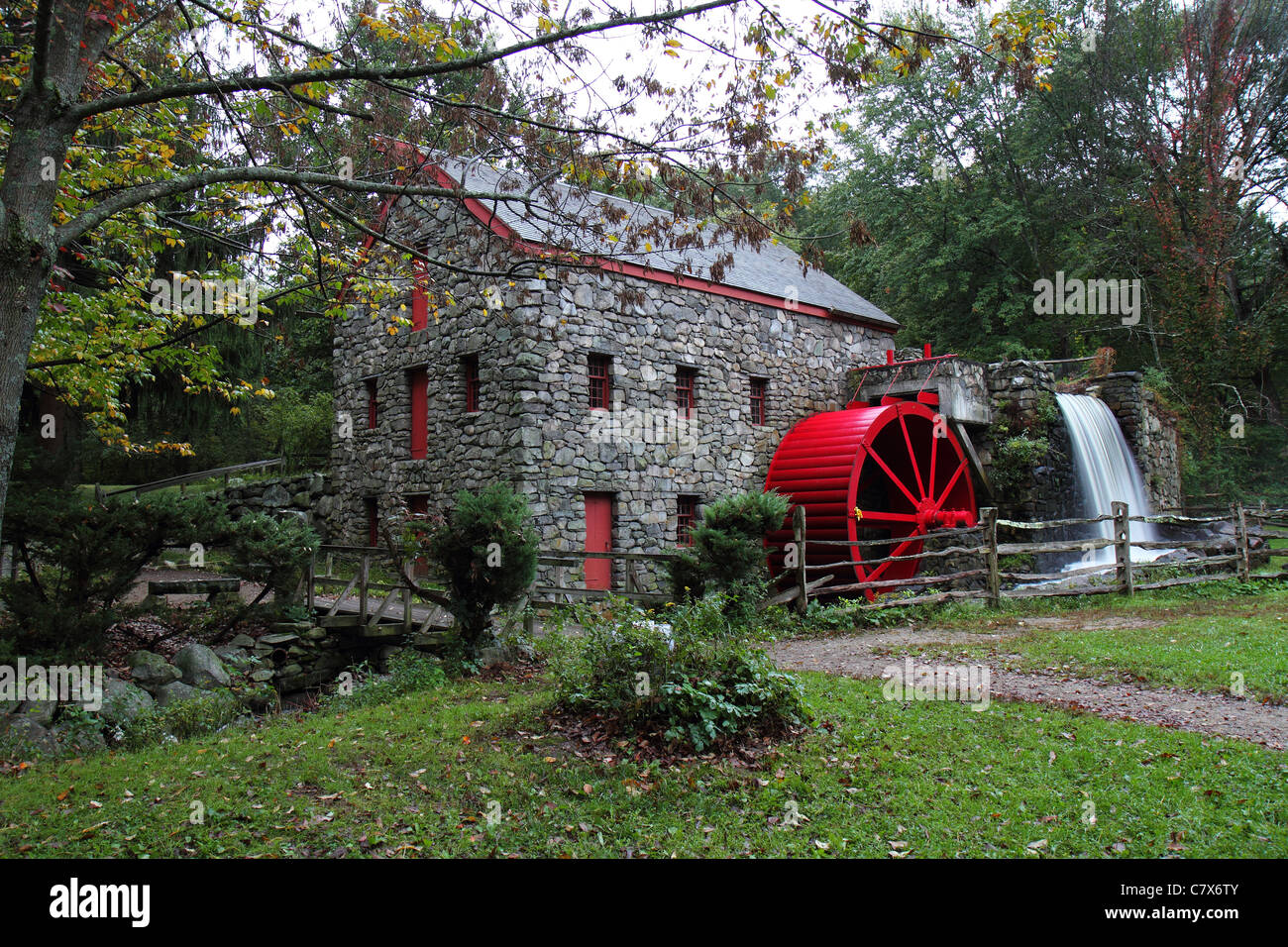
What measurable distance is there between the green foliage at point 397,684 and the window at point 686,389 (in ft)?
21.0

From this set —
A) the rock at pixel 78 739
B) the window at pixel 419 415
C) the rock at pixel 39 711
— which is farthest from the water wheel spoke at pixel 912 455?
the rock at pixel 39 711

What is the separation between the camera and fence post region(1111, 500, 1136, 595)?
1161cm

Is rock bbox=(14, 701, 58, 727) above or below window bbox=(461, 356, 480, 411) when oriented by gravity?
below

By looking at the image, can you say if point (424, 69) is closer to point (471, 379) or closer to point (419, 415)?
point (471, 379)

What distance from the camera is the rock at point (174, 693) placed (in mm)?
6637

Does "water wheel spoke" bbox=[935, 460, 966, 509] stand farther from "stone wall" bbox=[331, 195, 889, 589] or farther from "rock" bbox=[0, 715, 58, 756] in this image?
"rock" bbox=[0, 715, 58, 756]

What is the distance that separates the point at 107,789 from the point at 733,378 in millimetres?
10567

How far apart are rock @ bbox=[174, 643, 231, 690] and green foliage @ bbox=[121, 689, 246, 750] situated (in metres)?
0.44

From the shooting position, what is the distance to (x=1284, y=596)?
11109 mm

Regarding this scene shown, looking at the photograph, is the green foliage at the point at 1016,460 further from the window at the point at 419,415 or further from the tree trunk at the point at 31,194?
the tree trunk at the point at 31,194

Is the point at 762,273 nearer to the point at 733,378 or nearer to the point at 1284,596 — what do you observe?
the point at 733,378

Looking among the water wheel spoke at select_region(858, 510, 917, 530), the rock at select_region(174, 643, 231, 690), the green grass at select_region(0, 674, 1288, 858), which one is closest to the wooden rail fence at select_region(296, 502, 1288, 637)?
the water wheel spoke at select_region(858, 510, 917, 530)

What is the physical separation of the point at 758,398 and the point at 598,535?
4381mm

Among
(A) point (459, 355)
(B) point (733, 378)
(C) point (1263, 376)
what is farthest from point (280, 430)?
(C) point (1263, 376)
